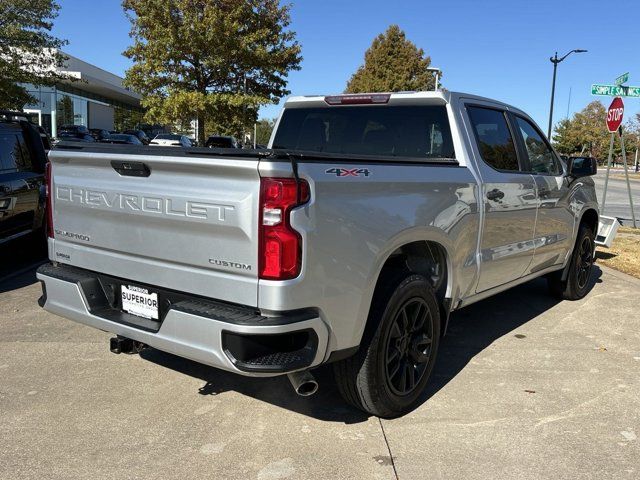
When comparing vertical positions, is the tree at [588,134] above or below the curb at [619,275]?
above

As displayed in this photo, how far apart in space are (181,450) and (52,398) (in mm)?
1135

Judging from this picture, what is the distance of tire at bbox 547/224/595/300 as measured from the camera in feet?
20.4

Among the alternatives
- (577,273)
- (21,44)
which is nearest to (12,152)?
(577,273)

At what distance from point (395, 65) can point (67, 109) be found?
85.1 ft

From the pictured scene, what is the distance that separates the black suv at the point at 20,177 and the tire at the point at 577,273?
618 centimetres

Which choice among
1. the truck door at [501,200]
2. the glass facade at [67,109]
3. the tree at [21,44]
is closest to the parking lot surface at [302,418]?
the truck door at [501,200]

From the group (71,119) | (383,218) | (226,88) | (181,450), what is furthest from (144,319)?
(71,119)

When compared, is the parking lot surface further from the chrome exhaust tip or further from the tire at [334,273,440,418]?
the chrome exhaust tip

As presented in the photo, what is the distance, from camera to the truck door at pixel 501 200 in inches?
166

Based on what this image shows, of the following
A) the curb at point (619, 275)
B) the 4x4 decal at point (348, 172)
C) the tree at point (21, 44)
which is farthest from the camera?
the tree at point (21, 44)

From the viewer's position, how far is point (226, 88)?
25469 millimetres

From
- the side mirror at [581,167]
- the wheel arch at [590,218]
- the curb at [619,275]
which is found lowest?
the curb at [619,275]

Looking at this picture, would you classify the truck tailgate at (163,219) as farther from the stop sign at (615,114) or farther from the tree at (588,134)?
the tree at (588,134)

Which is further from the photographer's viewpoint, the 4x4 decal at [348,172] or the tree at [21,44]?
the tree at [21,44]
